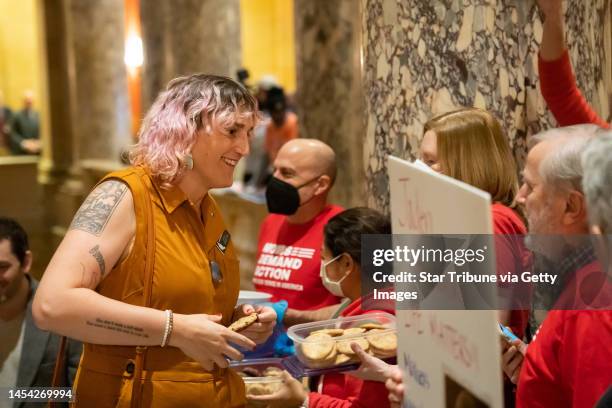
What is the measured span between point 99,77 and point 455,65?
8775 mm

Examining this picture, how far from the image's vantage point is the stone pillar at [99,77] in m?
11.4

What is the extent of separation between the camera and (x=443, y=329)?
1762 mm

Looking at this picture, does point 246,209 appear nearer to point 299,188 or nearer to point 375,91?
point 299,188

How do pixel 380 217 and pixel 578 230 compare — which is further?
pixel 380 217

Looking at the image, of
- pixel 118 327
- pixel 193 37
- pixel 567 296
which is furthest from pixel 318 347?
pixel 193 37

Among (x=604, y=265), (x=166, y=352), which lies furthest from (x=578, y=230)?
(x=166, y=352)

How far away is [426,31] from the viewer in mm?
3379

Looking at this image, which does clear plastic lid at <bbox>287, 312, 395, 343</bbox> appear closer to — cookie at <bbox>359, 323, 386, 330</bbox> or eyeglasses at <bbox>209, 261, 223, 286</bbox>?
cookie at <bbox>359, 323, 386, 330</bbox>

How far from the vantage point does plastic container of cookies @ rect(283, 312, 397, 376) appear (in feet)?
8.43

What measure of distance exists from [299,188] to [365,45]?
2.45ft

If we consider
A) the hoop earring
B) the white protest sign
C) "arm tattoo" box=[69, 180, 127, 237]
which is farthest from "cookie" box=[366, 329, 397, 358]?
"arm tattoo" box=[69, 180, 127, 237]

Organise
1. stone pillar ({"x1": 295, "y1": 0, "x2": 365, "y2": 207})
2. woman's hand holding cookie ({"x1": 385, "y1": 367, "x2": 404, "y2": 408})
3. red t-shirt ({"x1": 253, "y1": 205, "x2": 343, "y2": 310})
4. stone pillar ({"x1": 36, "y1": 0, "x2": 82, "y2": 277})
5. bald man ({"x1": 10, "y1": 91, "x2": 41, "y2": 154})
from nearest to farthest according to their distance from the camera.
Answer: woman's hand holding cookie ({"x1": 385, "y1": 367, "x2": 404, "y2": 408}) < red t-shirt ({"x1": 253, "y1": 205, "x2": 343, "y2": 310}) < stone pillar ({"x1": 295, "y1": 0, "x2": 365, "y2": 207}) < stone pillar ({"x1": 36, "y1": 0, "x2": 82, "y2": 277}) < bald man ({"x1": 10, "y1": 91, "x2": 41, "y2": 154})

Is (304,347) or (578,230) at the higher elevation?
(578,230)

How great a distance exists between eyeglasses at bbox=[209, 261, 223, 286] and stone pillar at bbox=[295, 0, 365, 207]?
307cm
